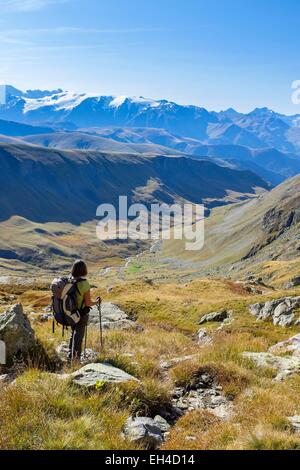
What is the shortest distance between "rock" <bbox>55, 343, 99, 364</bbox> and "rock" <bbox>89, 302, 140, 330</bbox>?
1123 centimetres

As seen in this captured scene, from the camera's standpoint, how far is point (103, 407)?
349 inches

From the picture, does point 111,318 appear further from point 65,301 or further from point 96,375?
point 96,375

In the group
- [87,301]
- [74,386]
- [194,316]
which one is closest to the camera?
[74,386]

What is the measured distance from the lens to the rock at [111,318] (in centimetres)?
2700

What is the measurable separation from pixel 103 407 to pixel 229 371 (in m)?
4.50

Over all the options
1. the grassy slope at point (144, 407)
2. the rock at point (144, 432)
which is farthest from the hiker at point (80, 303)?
the rock at point (144, 432)

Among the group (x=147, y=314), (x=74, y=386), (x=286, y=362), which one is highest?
(x=74, y=386)

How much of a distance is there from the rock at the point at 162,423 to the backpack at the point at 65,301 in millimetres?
4404

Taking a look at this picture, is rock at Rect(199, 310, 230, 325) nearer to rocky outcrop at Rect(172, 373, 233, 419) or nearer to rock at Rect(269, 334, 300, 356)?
rock at Rect(269, 334, 300, 356)

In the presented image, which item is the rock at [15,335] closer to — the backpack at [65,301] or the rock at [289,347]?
the backpack at [65,301]

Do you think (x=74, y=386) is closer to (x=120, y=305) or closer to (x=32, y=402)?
(x=32, y=402)
